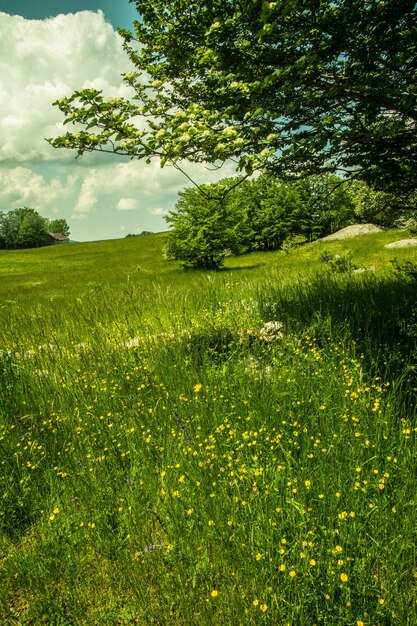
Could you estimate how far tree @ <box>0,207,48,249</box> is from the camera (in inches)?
5172

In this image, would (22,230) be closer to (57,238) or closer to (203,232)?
(57,238)

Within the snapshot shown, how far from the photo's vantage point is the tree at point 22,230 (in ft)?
431

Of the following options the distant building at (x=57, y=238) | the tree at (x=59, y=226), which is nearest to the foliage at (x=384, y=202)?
the distant building at (x=57, y=238)

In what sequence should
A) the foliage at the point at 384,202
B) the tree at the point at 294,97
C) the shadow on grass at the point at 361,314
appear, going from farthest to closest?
the foliage at the point at 384,202, the shadow on grass at the point at 361,314, the tree at the point at 294,97

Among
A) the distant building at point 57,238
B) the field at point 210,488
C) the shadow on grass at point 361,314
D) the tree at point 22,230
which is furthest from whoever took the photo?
the distant building at point 57,238

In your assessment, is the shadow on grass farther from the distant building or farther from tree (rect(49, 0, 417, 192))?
the distant building

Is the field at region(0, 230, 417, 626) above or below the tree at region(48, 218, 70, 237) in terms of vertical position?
below

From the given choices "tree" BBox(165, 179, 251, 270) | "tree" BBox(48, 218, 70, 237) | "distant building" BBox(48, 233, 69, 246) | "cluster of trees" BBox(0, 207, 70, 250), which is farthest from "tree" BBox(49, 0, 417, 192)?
"tree" BBox(48, 218, 70, 237)

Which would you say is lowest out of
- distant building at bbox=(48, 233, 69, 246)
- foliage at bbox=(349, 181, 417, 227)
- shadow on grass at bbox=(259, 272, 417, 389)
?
shadow on grass at bbox=(259, 272, 417, 389)

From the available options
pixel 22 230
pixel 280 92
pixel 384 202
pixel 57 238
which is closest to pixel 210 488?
pixel 280 92

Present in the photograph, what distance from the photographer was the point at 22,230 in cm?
12962

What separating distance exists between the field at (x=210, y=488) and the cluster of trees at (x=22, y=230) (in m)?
144

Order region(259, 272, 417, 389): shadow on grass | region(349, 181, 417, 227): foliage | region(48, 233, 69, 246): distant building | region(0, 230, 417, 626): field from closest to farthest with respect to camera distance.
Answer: region(0, 230, 417, 626): field < region(259, 272, 417, 389): shadow on grass < region(349, 181, 417, 227): foliage < region(48, 233, 69, 246): distant building

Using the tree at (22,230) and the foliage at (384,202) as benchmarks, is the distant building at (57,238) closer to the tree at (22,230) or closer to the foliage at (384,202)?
the tree at (22,230)
